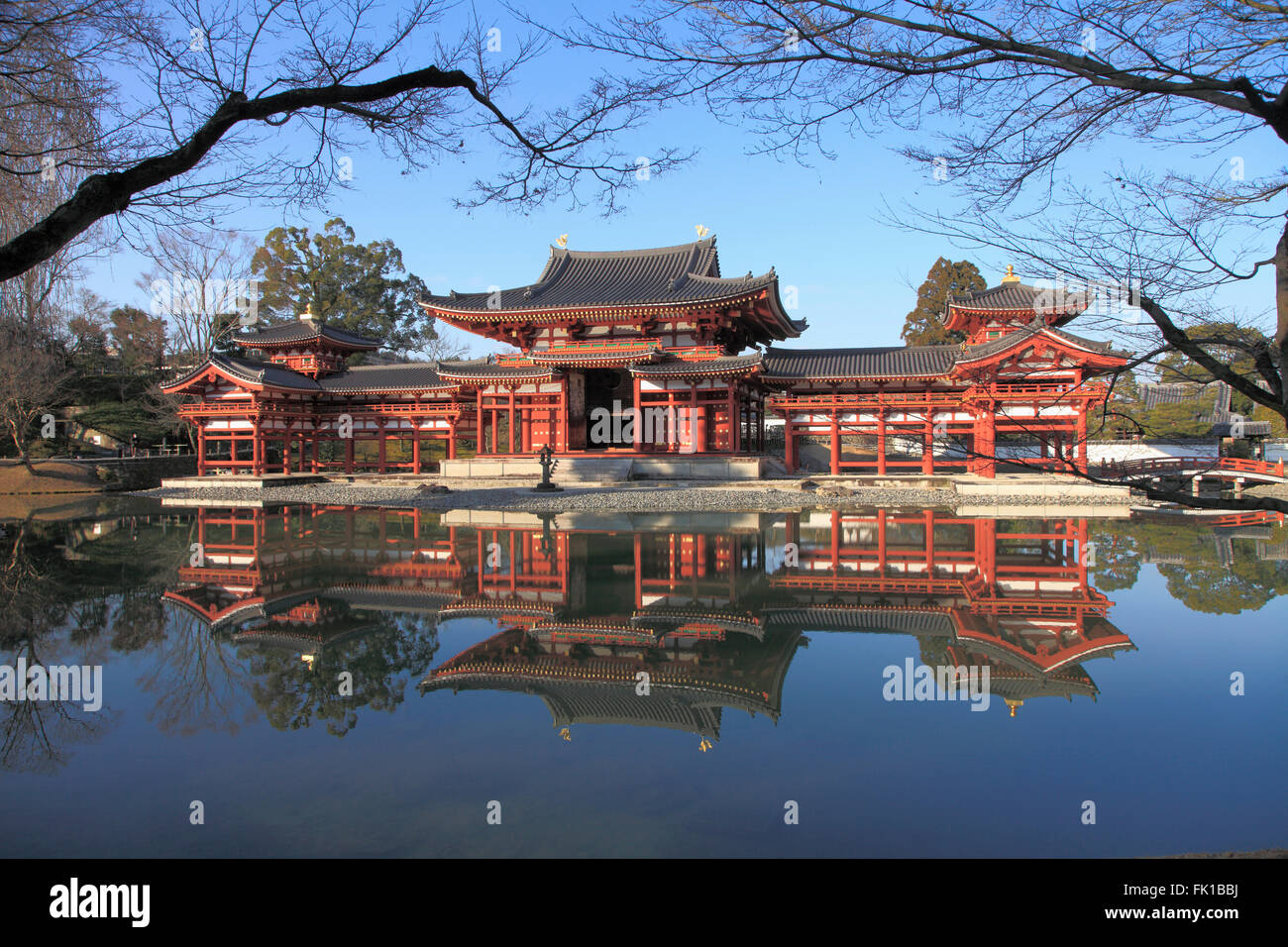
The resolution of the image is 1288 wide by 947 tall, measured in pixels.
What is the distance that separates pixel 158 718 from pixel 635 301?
21787 mm

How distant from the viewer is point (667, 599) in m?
8.91

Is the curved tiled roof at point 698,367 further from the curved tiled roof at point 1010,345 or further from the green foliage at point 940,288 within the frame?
the green foliage at point 940,288

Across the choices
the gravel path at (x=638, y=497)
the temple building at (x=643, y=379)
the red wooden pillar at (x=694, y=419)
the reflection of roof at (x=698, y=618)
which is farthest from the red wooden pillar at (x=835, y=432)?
the reflection of roof at (x=698, y=618)

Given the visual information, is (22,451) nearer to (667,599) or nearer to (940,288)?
(667,599)

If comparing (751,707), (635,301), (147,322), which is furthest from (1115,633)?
(147,322)

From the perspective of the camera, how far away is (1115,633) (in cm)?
730

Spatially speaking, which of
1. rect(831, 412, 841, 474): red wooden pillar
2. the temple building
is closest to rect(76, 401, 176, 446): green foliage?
the temple building

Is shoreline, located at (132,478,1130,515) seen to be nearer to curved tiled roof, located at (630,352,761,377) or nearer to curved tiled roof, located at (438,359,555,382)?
curved tiled roof, located at (630,352,761,377)

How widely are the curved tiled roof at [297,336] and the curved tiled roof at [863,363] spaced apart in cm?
1887

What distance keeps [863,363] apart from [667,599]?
62.9ft

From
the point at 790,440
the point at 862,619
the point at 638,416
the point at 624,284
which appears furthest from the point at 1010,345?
the point at 862,619

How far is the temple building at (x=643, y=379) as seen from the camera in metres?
23.8

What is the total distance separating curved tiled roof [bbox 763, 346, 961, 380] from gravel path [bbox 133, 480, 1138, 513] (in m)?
4.54
